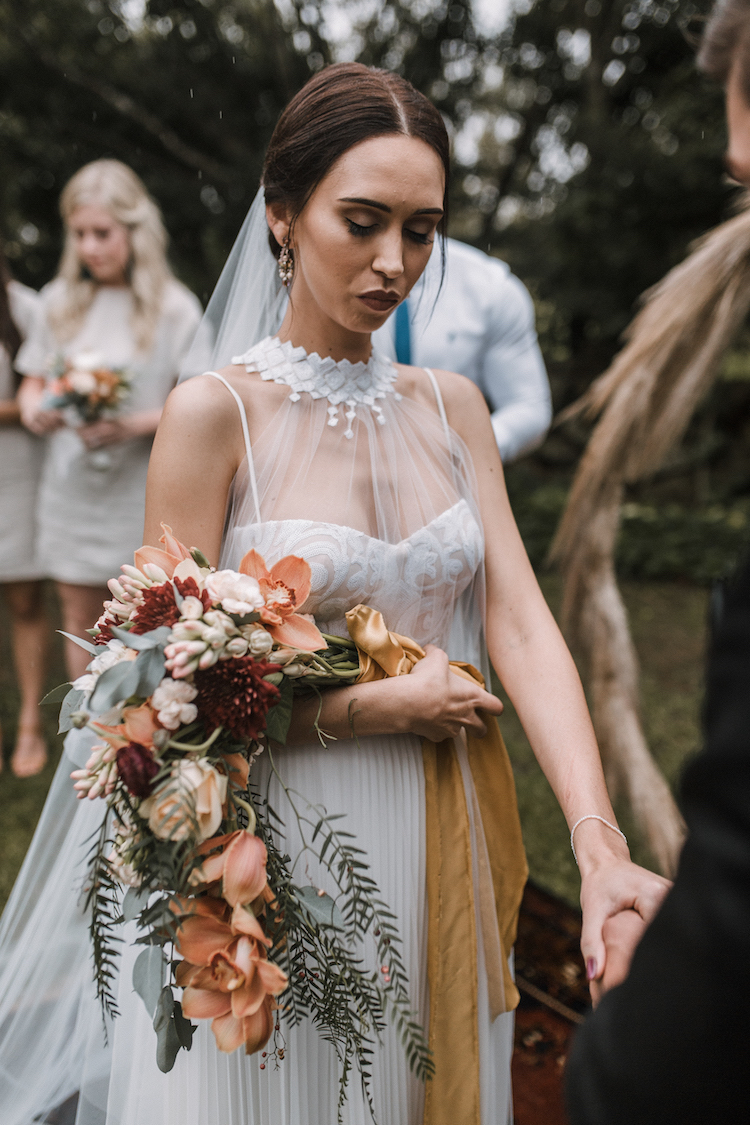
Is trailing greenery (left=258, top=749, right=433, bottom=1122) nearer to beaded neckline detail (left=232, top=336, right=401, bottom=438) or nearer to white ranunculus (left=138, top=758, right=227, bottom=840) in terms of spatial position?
white ranunculus (left=138, top=758, right=227, bottom=840)

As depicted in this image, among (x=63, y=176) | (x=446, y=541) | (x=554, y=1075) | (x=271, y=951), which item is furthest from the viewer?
(x=63, y=176)

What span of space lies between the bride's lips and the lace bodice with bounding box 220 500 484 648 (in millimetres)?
421

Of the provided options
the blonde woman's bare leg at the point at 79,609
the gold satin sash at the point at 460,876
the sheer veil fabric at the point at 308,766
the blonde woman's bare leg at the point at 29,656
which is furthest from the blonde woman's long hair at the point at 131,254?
the gold satin sash at the point at 460,876

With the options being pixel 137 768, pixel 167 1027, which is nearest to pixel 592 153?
pixel 137 768

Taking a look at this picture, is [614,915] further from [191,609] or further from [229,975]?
[191,609]

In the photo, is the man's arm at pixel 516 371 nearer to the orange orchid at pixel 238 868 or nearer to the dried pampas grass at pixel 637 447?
the dried pampas grass at pixel 637 447

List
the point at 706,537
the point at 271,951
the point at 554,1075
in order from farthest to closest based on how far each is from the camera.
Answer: the point at 706,537 < the point at 554,1075 < the point at 271,951

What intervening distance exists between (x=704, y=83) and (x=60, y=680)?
24.2ft

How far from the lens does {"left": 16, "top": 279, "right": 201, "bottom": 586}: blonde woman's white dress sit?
3.80 meters

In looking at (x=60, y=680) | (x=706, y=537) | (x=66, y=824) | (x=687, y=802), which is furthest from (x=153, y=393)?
(x=706, y=537)

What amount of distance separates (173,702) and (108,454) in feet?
9.21

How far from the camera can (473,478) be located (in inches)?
76.1

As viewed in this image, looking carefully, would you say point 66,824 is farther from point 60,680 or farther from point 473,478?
point 60,680

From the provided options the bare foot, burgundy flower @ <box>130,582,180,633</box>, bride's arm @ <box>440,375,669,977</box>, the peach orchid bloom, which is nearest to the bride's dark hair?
bride's arm @ <box>440,375,669,977</box>
